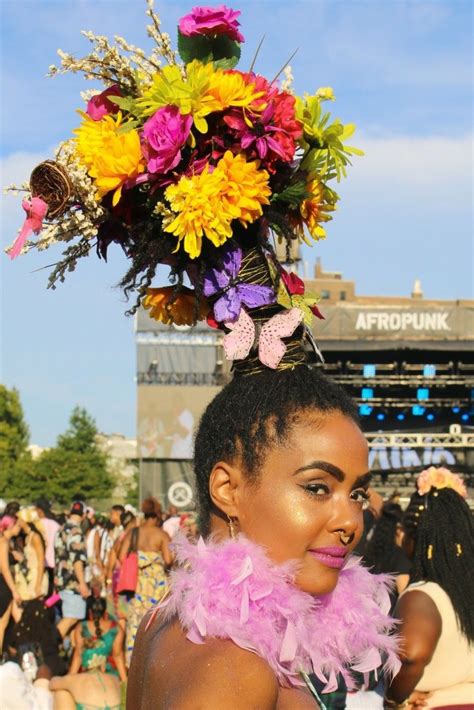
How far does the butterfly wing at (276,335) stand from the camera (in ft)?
7.57

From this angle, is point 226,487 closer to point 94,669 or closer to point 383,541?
point 383,541

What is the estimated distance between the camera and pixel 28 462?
2098 inches

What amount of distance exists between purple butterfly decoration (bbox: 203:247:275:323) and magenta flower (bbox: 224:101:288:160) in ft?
0.79

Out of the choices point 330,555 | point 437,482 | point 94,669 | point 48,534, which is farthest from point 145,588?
point 330,555

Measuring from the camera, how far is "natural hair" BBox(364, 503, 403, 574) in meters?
6.85

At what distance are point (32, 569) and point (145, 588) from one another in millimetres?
1256

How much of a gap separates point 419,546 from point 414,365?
2808 centimetres

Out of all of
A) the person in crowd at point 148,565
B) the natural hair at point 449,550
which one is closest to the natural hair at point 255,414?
the natural hair at point 449,550

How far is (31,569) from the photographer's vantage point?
9938 mm

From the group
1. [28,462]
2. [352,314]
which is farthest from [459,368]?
[28,462]

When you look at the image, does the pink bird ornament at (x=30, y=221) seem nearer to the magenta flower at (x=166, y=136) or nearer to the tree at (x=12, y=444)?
the magenta flower at (x=166, y=136)

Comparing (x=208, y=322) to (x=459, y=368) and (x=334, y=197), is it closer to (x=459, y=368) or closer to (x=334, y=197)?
(x=334, y=197)

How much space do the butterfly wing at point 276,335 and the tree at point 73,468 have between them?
50.7 meters

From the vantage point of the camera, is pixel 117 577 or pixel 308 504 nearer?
pixel 308 504
